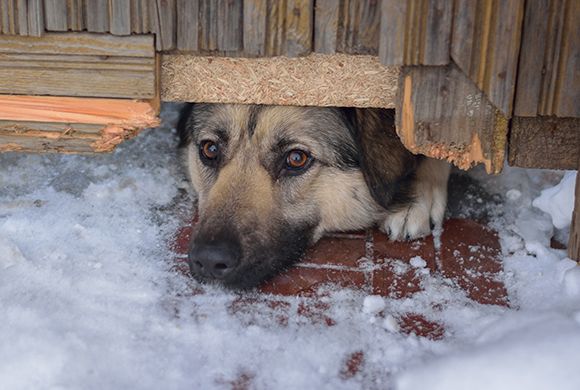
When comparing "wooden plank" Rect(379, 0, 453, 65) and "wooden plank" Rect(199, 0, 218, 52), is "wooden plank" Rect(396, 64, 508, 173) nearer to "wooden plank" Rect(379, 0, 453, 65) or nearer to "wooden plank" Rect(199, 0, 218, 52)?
"wooden plank" Rect(379, 0, 453, 65)

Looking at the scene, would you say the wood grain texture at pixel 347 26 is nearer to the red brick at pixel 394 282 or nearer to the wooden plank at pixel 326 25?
the wooden plank at pixel 326 25

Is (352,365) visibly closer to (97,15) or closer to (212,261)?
(212,261)

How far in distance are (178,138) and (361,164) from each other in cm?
114

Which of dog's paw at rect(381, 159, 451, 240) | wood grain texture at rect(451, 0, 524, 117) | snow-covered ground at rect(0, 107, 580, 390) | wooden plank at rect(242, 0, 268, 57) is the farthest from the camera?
dog's paw at rect(381, 159, 451, 240)

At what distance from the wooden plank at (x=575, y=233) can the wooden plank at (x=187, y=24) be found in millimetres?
1459

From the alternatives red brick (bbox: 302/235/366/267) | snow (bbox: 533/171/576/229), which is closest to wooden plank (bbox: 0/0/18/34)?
→ red brick (bbox: 302/235/366/267)

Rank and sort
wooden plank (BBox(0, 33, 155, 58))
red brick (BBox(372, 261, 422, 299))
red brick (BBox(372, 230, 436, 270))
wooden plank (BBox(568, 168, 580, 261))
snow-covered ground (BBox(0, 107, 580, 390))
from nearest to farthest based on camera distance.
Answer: snow-covered ground (BBox(0, 107, 580, 390)) < wooden plank (BBox(0, 33, 155, 58)) < wooden plank (BBox(568, 168, 580, 261)) < red brick (BBox(372, 261, 422, 299)) < red brick (BBox(372, 230, 436, 270))

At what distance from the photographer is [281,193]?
3.43 metres

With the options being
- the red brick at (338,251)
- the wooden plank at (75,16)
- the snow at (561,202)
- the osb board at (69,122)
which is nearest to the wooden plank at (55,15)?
the wooden plank at (75,16)

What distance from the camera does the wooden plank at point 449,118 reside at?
284 cm

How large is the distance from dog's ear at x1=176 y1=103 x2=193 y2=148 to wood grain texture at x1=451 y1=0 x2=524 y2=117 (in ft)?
4.94

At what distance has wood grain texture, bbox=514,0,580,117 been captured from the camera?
271 centimetres

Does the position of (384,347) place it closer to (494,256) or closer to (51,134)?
(494,256)

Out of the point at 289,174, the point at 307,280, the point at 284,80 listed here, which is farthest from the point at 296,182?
the point at 284,80
